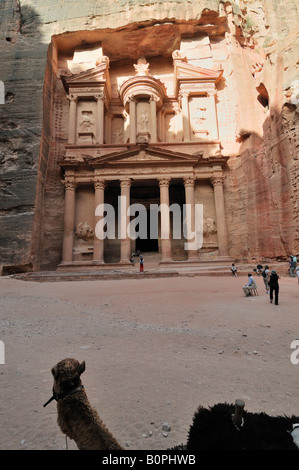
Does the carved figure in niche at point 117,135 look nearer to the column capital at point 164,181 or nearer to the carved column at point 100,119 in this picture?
the carved column at point 100,119

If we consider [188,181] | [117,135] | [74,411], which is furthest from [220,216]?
[74,411]

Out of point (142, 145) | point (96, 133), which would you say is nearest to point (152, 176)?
point (142, 145)

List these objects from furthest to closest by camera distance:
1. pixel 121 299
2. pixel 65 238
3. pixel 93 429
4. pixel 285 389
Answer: pixel 65 238
pixel 121 299
pixel 285 389
pixel 93 429

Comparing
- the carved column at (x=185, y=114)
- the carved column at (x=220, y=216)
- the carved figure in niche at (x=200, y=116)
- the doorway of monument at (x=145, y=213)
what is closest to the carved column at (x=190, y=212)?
the carved column at (x=220, y=216)

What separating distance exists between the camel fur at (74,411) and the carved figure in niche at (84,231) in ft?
63.4

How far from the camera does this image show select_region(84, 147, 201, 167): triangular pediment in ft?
67.7

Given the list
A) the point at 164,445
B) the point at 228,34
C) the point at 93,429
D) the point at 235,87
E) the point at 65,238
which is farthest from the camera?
the point at 228,34

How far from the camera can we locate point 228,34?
24.0 m

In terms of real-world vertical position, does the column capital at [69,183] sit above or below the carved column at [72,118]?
below

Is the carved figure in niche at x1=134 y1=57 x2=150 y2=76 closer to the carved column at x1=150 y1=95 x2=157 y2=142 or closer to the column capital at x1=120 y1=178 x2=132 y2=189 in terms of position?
the carved column at x1=150 y1=95 x2=157 y2=142

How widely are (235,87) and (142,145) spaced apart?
386 inches

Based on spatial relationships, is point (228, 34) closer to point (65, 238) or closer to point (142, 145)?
point (142, 145)

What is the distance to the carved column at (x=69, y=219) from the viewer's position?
65.1ft

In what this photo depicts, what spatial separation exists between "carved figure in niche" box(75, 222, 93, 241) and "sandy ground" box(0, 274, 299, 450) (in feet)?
44.1
